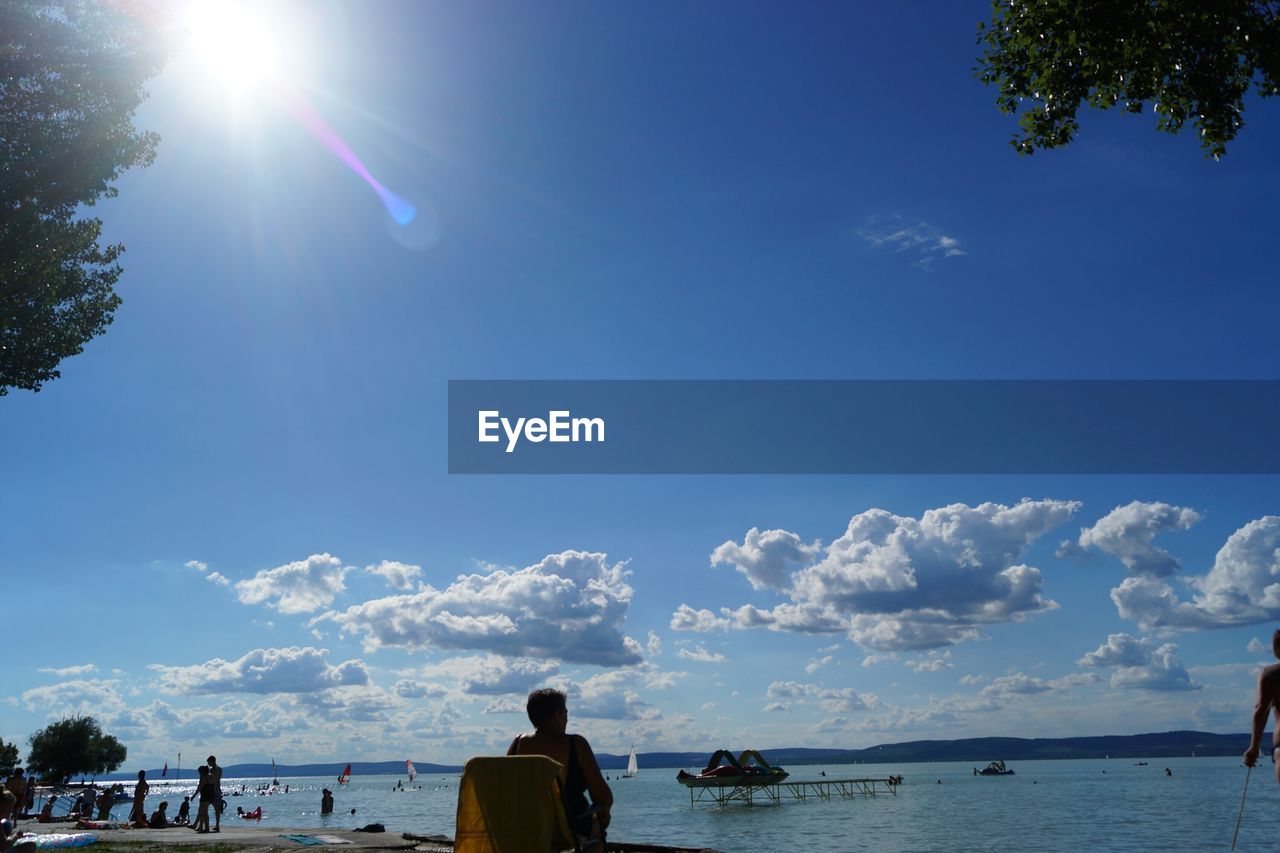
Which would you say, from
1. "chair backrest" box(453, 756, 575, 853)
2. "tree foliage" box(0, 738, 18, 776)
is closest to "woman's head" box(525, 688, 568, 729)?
"chair backrest" box(453, 756, 575, 853)

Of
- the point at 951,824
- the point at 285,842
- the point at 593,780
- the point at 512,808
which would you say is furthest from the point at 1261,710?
the point at 951,824

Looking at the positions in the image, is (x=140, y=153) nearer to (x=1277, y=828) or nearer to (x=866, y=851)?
(x=866, y=851)

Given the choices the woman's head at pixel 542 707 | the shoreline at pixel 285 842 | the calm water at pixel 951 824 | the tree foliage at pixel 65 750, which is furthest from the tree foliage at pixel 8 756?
the woman's head at pixel 542 707

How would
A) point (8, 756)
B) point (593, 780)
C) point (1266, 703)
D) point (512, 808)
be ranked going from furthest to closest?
point (8, 756) → point (1266, 703) → point (593, 780) → point (512, 808)

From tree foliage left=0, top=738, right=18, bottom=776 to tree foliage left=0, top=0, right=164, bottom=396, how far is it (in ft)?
314

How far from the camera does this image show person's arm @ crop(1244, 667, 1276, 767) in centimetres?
833

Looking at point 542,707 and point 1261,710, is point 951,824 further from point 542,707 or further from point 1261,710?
point 542,707

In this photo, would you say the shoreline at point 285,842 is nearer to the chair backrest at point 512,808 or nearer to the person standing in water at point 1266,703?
the person standing in water at point 1266,703

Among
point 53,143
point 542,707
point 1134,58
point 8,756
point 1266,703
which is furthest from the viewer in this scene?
point 8,756

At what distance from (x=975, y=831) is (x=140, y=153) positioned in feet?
193

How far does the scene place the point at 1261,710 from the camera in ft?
27.6

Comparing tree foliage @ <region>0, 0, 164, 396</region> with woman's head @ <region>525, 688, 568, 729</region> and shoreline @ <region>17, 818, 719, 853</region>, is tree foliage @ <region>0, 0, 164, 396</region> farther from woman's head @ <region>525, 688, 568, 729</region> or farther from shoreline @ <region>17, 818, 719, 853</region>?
woman's head @ <region>525, 688, 568, 729</region>

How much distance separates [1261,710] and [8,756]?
382ft

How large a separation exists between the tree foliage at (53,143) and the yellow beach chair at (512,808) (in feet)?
53.3
